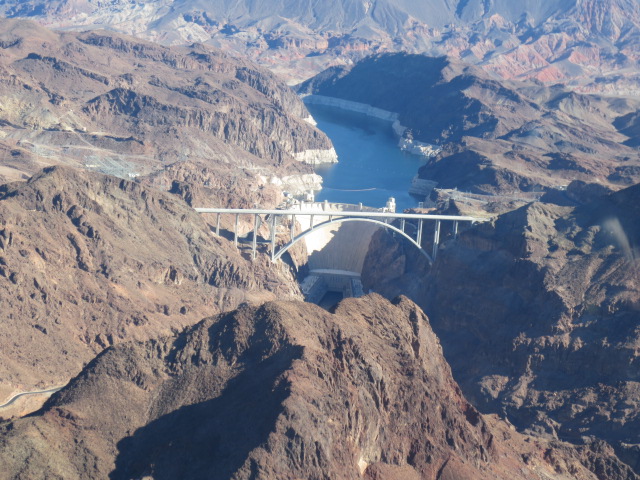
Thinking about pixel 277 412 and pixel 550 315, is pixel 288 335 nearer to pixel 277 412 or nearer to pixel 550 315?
pixel 277 412

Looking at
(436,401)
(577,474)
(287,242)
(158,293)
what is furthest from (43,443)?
(287,242)

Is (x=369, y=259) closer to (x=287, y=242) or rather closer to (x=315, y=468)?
(x=287, y=242)

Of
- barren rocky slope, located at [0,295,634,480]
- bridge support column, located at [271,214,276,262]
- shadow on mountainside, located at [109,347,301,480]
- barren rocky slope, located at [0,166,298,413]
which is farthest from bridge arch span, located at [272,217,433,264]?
shadow on mountainside, located at [109,347,301,480]

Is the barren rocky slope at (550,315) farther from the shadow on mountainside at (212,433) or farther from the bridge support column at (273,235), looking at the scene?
the shadow on mountainside at (212,433)

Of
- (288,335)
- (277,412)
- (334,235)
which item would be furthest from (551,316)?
(277,412)

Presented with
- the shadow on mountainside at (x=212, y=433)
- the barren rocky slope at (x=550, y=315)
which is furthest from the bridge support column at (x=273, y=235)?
the shadow on mountainside at (x=212, y=433)
